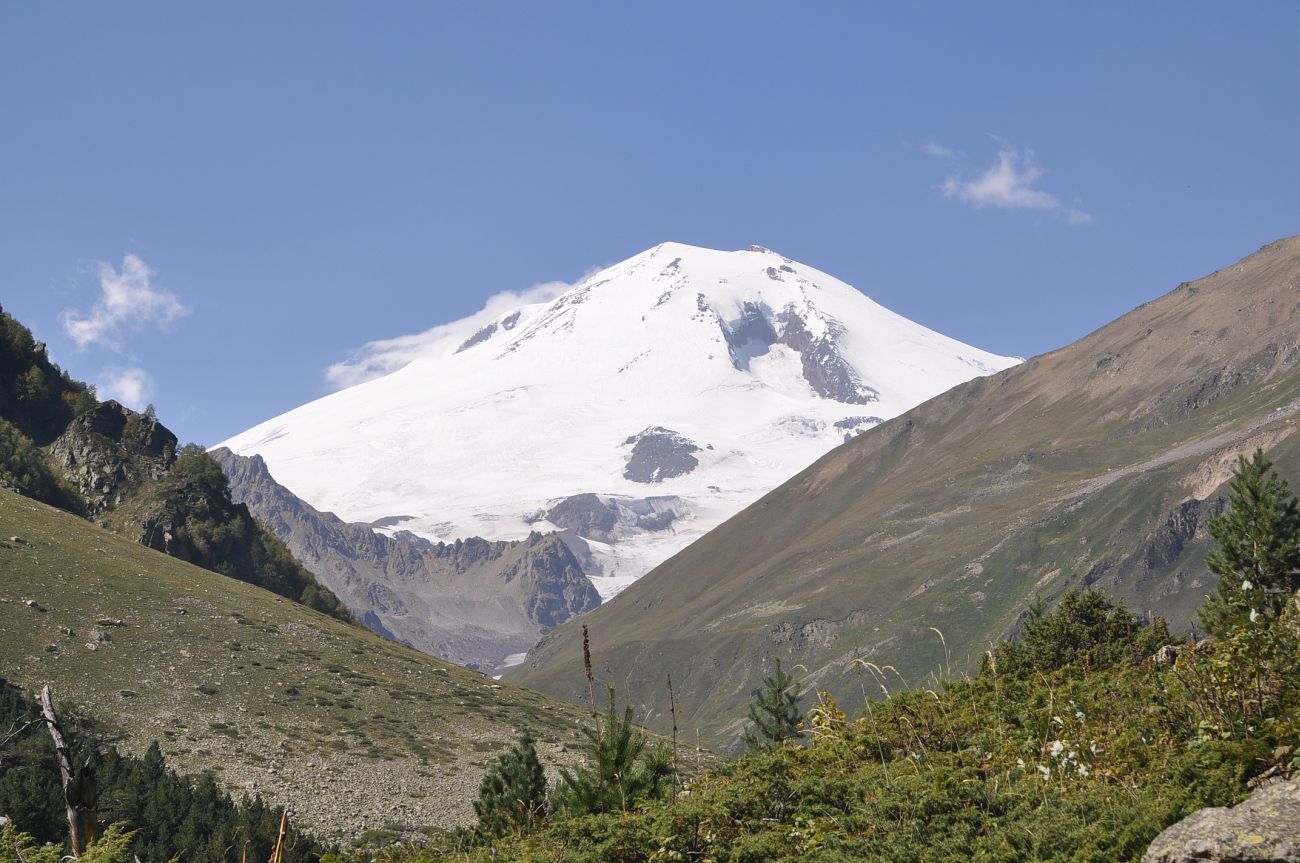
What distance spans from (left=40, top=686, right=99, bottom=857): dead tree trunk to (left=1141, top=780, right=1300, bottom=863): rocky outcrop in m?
10.0

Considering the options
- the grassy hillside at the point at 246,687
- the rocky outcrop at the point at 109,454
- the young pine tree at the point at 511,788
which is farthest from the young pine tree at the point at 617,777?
the rocky outcrop at the point at 109,454

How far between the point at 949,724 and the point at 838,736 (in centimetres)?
159

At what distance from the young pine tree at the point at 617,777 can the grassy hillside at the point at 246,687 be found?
4230cm

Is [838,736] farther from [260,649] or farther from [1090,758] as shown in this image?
[260,649]

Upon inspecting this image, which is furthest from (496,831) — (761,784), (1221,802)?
(1221,802)

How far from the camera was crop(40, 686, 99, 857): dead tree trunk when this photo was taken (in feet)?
35.6

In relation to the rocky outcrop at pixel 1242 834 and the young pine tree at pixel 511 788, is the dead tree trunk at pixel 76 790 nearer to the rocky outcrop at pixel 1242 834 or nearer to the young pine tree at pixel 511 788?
the rocky outcrop at pixel 1242 834

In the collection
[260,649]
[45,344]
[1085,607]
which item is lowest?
[1085,607]

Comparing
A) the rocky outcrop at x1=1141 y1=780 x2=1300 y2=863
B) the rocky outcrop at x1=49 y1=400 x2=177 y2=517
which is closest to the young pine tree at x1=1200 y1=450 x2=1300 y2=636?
the rocky outcrop at x1=1141 y1=780 x2=1300 y2=863

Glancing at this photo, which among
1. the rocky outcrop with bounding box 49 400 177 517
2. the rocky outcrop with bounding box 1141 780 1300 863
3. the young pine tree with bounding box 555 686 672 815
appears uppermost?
the rocky outcrop with bounding box 49 400 177 517

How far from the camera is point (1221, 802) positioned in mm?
9539

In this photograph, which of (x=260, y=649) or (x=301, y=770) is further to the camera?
(x=260, y=649)

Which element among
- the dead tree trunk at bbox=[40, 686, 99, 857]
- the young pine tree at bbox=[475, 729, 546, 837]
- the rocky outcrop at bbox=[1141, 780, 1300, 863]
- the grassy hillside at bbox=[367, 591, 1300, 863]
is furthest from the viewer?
the young pine tree at bbox=[475, 729, 546, 837]

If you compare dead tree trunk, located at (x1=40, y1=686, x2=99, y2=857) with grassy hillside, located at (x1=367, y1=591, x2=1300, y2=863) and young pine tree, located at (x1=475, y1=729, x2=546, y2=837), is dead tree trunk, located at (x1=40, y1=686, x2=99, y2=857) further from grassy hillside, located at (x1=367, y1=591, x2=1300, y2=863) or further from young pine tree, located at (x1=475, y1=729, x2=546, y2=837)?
young pine tree, located at (x1=475, y1=729, x2=546, y2=837)
